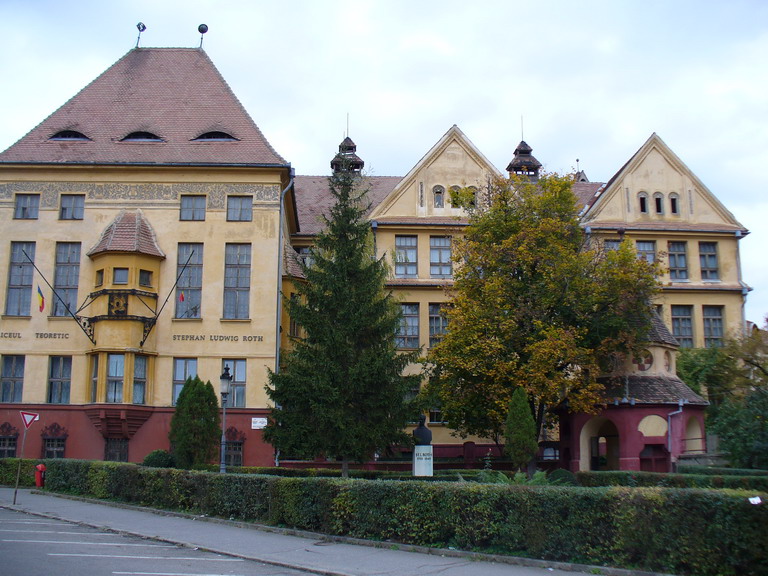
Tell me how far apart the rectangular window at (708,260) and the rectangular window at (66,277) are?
31.4 m

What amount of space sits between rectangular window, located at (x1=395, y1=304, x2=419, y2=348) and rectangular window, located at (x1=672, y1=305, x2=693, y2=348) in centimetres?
1337

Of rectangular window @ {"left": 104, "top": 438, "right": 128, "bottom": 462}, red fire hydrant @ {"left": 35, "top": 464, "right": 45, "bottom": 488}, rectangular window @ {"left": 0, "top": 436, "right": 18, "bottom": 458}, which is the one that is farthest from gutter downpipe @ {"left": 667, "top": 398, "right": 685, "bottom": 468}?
rectangular window @ {"left": 0, "top": 436, "right": 18, "bottom": 458}

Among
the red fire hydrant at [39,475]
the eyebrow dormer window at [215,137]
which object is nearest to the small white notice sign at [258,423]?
the red fire hydrant at [39,475]

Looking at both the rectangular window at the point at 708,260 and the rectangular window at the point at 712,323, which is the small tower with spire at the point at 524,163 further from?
the rectangular window at the point at 712,323

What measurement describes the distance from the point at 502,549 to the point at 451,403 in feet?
48.1

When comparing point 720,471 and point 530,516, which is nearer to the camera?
point 530,516

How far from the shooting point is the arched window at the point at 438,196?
4059 centimetres

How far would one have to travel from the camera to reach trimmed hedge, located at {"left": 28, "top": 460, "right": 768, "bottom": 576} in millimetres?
12414

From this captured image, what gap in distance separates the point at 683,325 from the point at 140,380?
2726 cm

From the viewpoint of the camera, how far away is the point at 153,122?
122 ft

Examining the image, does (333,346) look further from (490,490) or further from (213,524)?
(490,490)

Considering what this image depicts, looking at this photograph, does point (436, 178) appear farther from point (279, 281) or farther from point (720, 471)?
point (720, 471)

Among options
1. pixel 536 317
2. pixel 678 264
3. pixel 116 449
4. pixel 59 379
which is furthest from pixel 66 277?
pixel 678 264

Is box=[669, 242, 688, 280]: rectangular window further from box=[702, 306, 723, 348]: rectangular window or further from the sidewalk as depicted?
the sidewalk
